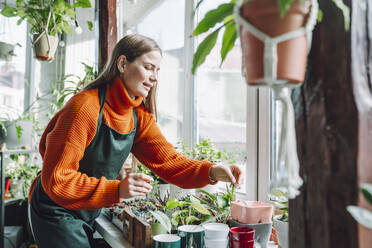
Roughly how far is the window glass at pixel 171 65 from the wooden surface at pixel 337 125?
1.87 metres

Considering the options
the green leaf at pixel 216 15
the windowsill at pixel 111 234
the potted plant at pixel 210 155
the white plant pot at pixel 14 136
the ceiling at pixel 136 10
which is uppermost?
the ceiling at pixel 136 10

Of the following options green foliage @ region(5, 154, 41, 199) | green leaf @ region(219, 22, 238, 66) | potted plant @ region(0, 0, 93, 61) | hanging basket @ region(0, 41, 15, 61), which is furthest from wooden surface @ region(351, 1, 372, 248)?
green foliage @ region(5, 154, 41, 199)

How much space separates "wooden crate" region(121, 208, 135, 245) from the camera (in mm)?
1410

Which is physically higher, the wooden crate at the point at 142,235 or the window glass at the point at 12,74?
the window glass at the point at 12,74

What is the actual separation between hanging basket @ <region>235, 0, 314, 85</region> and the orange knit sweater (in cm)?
70

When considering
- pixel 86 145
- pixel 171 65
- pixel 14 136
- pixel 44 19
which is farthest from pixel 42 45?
pixel 86 145

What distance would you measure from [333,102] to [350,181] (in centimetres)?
15

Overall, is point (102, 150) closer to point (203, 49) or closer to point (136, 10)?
point (203, 49)

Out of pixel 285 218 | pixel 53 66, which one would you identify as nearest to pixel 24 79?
pixel 53 66

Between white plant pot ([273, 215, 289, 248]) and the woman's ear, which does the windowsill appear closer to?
white plant pot ([273, 215, 289, 248])

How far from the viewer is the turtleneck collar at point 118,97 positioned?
1339mm

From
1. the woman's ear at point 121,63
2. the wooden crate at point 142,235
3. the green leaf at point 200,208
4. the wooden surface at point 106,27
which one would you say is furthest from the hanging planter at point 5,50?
the green leaf at point 200,208

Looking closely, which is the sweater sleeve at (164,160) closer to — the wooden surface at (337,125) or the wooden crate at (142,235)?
the wooden crate at (142,235)

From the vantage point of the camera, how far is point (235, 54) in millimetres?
1981
